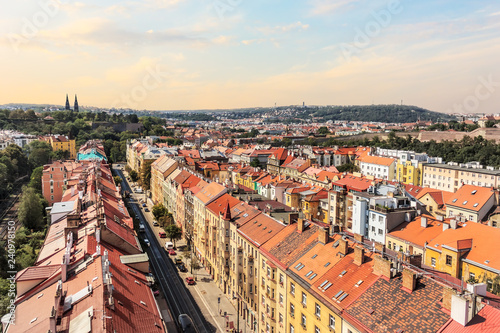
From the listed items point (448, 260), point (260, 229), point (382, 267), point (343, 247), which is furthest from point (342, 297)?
point (448, 260)

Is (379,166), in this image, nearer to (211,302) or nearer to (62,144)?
(211,302)

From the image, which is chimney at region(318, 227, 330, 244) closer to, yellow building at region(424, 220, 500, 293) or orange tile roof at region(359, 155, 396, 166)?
yellow building at region(424, 220, 500, 293)

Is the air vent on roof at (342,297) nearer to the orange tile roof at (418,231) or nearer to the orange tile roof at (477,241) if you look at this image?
the orange tile roof at (477,241)

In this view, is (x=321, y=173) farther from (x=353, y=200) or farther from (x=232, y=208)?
(x=232, y=208)

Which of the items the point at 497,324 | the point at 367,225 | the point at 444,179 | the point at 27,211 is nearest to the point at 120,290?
the point at 497,324

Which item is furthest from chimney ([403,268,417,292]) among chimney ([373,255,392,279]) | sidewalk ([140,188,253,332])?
sidewalk ([140,188,253,332])

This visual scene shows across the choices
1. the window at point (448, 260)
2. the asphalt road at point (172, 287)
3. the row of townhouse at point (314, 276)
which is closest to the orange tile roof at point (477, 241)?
the window at point (448, 260)
